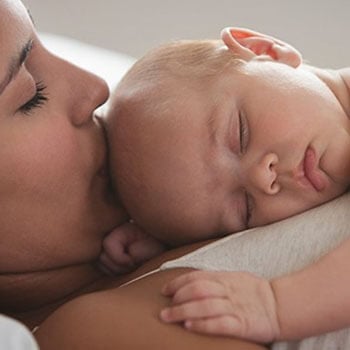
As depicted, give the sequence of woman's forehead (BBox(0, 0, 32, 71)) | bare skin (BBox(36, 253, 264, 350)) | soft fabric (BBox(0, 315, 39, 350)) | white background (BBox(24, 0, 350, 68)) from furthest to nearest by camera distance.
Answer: white background (BBox(24, 0, 350, 68)) < woman's forehead (BBox(0, 0, 32, 71)) < bare skin (BBox(36, 253, 264, 350)) < soft fabric (BBox(0, 315, 39, 350))

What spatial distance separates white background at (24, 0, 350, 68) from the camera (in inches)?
77.1

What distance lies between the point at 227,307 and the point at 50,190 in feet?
0.95

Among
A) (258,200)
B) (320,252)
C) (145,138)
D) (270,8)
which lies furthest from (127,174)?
(270,8)

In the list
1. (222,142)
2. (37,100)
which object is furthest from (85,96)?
(222,142)

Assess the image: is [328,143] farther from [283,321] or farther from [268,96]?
[283,321]

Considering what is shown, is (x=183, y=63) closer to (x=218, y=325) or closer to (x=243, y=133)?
(x=243, y=133)

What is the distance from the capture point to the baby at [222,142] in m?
1.03

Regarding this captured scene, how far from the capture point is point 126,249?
1.13 meters

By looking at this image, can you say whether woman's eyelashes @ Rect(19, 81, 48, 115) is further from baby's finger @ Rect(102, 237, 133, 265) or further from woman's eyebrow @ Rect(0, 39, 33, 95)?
baby's finger @ Rect(102, 237, 133, 265)

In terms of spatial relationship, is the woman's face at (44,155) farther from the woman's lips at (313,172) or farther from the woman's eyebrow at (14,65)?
the woman's lips at (313,172)

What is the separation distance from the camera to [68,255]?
1.08 m

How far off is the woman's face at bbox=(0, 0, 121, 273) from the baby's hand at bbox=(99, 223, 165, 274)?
18 millimetres

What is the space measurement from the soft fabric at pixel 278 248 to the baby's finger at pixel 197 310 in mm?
73

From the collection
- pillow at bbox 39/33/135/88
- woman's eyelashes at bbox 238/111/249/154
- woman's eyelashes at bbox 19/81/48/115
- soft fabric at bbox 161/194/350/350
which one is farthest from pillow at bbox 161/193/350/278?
pillow at bbox 39/33/135/88
